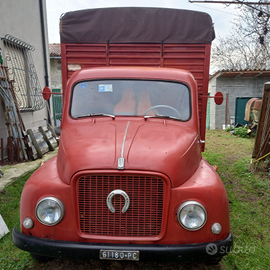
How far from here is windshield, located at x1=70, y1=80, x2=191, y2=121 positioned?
3131 mm

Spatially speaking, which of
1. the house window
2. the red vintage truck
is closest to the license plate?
the red vintage truck

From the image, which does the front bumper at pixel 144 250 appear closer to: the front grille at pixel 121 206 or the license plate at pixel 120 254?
the license plate at pixel 120 254

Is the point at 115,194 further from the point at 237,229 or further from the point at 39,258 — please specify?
the point at 237,229

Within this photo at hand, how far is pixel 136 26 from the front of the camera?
453 centimetres

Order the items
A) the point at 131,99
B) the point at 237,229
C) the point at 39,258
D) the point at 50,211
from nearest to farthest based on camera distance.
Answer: the point at 50,211 < the point at 39,258 < the point at 131,99 < the point at 237,229

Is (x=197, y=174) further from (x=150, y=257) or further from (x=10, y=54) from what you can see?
(x=10, y=54)

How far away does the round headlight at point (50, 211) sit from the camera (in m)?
2.20

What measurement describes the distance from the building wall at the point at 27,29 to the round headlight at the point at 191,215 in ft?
19.3

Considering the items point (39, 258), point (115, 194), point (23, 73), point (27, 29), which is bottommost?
point (39, 258)

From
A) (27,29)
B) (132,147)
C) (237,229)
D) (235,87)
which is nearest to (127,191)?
(132,147)

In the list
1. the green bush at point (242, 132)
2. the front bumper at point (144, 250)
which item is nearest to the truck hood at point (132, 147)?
the front bumper at point (144, 250)

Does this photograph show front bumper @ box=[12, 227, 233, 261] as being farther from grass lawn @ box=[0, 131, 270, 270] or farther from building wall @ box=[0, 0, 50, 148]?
building wall @ box=[0, 0, 50, 148]

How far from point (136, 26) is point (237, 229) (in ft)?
11.9

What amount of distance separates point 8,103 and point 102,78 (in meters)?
4.09
